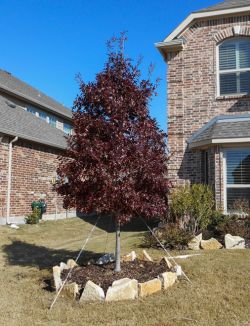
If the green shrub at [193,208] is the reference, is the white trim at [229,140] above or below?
above

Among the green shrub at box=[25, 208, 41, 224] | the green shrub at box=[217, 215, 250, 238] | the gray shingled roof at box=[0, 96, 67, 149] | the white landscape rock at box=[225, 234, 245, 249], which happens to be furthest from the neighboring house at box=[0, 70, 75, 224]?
the white landscape rock at box=[225, 234, 245, 249]

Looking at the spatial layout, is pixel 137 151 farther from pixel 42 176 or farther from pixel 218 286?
pixel 42 176

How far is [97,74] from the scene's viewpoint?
7594 mm

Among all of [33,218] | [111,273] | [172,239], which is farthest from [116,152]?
[33,218]

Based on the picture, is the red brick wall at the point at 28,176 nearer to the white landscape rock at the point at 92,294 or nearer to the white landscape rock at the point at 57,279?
the white landscape rock at the point at 57,279

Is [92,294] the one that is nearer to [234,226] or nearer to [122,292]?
[122,292]

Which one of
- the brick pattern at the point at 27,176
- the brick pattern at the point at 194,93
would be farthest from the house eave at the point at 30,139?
the brick pattern at the point at 194,93

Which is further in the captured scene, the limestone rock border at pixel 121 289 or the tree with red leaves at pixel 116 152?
the tree with red leaves at pixel 116 152

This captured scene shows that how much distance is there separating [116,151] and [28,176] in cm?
1014

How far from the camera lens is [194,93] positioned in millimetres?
13719

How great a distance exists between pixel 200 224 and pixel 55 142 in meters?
9.33

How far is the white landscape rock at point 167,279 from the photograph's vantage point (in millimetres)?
6641

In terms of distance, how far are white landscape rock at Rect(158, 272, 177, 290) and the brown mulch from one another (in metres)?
0.27

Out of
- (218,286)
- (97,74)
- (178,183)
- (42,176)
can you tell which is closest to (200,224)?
(178,183)
